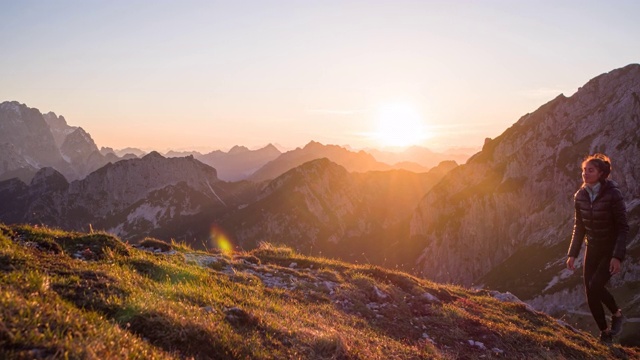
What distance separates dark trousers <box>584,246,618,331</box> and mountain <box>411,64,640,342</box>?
304 feet

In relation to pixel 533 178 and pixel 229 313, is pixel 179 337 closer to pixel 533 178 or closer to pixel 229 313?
pixel 229 313

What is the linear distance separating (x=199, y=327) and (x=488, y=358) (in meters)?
7.49

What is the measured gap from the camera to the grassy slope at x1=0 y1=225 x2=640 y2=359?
179 inches

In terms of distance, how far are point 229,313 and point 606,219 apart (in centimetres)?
1057

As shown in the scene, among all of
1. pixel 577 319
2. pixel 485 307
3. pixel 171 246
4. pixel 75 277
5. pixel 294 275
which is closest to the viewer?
pixel 75 277

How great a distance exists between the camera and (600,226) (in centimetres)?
1070

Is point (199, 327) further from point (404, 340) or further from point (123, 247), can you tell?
point (123, 247)

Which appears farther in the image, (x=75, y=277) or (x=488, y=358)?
(x=488, y=358)

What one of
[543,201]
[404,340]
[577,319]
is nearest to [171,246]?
[404,340]

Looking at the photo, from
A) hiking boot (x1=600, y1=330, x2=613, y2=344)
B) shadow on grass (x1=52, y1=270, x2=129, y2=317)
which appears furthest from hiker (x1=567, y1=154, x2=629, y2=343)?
shadow on grass (x1=52, y1=270, x2=129, y2=317)

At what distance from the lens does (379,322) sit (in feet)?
35.3

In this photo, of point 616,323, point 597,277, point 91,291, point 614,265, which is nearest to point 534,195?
point 616,323

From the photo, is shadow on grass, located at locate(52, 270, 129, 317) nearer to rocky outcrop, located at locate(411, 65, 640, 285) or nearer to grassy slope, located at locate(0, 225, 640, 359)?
grassy slope, located at locate(0, 225, 640, 359)

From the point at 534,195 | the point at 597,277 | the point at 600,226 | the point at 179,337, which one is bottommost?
the point at 534,195
